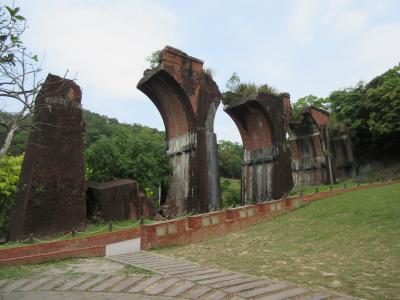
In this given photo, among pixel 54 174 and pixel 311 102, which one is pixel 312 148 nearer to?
pixel 311 102

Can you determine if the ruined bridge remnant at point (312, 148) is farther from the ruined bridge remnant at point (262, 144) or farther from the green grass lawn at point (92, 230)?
the green grass lawn at point (92, 230)

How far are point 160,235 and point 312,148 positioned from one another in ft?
59.3

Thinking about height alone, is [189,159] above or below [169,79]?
below

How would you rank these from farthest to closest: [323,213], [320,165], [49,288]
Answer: [320,165]
[323,213]
[49,288]

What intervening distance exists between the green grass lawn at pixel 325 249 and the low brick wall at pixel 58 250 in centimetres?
150

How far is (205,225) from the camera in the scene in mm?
9305

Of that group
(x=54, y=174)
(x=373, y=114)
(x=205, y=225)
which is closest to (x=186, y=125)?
(x=54, y=174)

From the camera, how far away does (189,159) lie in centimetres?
1438

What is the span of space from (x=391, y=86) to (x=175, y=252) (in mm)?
22051

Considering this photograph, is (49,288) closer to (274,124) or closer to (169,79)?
(169,79)

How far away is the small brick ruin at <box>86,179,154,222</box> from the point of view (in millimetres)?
11852

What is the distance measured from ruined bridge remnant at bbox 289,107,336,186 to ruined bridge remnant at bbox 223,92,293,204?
6.12m

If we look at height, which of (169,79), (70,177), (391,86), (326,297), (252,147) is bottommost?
(326,297)

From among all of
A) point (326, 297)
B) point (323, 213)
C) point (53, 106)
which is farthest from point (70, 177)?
point (326, 297)
